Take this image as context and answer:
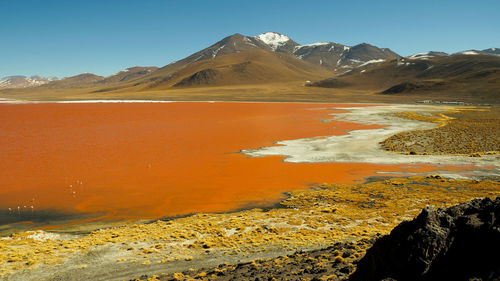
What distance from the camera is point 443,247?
596 centimetres

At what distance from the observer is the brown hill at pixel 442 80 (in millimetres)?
118688

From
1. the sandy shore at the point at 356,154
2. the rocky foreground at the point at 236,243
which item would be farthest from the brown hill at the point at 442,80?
the rocky foreground at the point at 236,243

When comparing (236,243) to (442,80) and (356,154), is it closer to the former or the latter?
(356,154)

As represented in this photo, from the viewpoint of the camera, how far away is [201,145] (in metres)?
31.8

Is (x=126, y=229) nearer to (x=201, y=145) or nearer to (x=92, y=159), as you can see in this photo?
(x=92, y=159)

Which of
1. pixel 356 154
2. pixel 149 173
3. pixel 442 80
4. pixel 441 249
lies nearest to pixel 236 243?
pixel 441 249

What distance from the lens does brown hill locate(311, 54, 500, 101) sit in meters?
119

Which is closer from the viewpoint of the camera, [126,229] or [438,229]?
[438,229]

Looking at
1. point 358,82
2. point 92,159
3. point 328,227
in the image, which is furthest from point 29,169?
point 358,82

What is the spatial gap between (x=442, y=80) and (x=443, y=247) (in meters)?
157

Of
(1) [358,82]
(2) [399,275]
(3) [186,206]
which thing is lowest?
(3) [186,206]

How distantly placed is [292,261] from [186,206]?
7.77 m

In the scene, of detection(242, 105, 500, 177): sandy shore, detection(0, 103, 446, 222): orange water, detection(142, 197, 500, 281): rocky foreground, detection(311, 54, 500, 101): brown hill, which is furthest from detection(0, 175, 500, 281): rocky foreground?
detection(311, 54, 500, 101): brown hill

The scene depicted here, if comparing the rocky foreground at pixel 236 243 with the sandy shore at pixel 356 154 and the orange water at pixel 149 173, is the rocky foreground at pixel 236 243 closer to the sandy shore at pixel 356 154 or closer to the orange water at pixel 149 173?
the orange water at pixel 149 173
